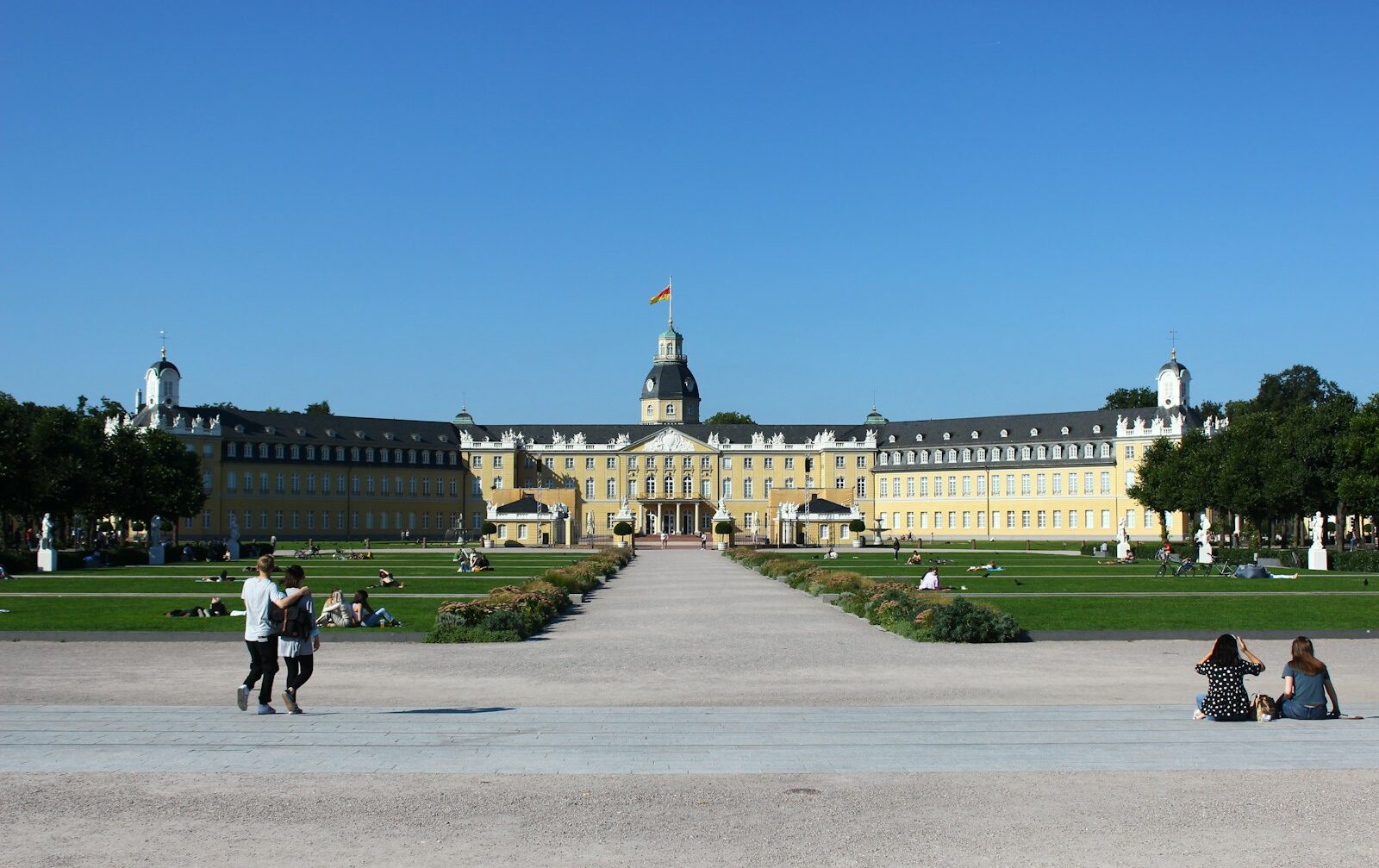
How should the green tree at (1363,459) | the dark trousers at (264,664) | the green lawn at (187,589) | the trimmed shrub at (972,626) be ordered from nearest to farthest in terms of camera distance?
the dark trousers at (264,664), the trimmed shrub at (972,626), the green lawn at (187,589), the green tree at (1363,459)

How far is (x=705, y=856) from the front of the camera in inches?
373

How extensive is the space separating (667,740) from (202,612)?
18.8m

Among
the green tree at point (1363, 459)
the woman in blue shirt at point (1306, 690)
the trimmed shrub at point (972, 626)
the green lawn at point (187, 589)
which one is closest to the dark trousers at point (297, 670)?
the woman in blue shirt at point (1306, 690)

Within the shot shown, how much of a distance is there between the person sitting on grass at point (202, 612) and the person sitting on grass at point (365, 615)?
3.85 m

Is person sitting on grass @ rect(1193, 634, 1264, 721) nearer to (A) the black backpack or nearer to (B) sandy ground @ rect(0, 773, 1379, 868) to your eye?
(B) sandy ground @ rect(0, 773, 1379, 868)

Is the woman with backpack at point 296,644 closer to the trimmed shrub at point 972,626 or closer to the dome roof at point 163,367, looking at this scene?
the trimmed shrub at point 972,626

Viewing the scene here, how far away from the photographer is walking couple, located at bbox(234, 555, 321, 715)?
49.9 ft

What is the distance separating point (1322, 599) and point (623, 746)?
2819cm

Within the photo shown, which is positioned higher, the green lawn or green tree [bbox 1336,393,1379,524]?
green tree [bbox 1336,393,1379,524]

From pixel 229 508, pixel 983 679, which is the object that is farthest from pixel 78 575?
pixel 229 508

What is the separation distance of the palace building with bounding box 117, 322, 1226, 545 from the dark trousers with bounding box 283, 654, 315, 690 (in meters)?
90.5

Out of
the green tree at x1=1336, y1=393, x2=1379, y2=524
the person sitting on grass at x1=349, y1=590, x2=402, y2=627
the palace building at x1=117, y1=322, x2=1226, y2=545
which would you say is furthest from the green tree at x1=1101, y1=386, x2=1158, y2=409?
the person sitting on grass at x1=349, y1=590, x2=402, y2=627

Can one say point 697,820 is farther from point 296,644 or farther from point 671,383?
point 671,383

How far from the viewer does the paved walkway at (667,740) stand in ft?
41.6
